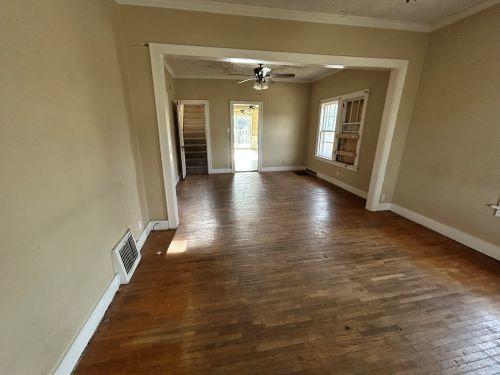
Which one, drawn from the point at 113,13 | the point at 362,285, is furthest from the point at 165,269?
the point at 113,13

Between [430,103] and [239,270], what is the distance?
354 cm

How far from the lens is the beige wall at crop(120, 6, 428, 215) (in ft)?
7.92

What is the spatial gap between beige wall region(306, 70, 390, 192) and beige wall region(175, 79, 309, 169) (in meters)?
0.79

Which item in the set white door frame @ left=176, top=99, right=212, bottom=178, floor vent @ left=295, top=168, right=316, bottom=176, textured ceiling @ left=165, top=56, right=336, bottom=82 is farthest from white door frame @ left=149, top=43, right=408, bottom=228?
white door frame @ left=176, top=99, right=212, bottom=178

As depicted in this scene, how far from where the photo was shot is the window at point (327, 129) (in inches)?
219

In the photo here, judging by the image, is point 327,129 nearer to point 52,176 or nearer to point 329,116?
point 329,116

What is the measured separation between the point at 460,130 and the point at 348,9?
209 cm

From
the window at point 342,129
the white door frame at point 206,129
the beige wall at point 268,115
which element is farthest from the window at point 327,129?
the white door frame at point 206,129

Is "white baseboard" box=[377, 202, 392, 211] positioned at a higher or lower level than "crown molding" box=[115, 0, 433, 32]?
lower

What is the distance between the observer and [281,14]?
8.52ft

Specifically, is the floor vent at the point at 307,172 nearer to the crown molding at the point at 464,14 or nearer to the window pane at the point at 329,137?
the window pane at the point at 329,137

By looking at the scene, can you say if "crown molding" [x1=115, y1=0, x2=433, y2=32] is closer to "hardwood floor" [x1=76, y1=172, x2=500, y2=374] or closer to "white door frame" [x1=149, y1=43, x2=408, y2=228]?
"white door frame" [x1=149, y1=43, x2=408, y2=228]

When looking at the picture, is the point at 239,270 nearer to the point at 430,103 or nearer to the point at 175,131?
the point at 430,103

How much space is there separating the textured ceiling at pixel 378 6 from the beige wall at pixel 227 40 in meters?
0.16
